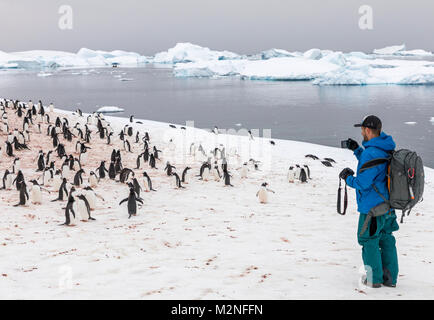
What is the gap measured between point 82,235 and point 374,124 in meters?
5.08

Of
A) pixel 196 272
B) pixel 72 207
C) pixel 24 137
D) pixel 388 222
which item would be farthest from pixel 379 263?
pixel 24 137

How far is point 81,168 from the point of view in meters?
12.0

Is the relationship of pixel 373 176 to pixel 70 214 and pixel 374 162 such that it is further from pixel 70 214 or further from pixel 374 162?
pixel 70 214

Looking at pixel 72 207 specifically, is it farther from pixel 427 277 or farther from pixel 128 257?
pixel 427 277

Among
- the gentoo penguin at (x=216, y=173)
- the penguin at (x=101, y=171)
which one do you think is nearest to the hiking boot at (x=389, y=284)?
the gentoo penguin at (x=216, y=173)

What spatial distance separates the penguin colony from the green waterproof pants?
207 inches

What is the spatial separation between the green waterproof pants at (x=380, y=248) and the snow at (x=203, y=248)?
163 mm

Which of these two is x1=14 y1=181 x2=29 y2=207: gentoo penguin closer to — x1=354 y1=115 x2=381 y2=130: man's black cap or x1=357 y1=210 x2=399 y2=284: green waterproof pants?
x1=357 y1=210 x2=399 y2=284: green waterproof pants

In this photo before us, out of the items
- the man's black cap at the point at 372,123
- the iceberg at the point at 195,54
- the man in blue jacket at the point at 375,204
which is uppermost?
the iceberg at the point at 195,54

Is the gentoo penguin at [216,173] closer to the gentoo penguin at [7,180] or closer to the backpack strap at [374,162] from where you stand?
the gentoo penguin at [7,180]

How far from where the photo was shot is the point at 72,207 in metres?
7.70

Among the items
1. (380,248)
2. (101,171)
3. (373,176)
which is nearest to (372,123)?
(373,176)

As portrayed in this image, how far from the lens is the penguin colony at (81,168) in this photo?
8836 mm

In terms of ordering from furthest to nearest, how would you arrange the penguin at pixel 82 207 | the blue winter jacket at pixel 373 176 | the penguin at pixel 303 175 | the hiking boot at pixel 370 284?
the penguin at pixel 303 175 → the penguin at pixel 82 207 → the hiking boot at pixel 370 284 → the blue winter jacket at pixel 373 176
